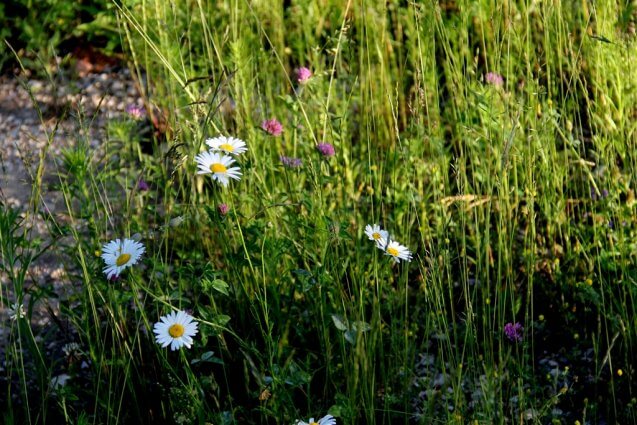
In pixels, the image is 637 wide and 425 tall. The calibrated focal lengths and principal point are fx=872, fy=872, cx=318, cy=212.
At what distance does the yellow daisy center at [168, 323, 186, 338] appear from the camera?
161cm

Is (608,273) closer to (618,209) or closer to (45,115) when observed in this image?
(618,209)

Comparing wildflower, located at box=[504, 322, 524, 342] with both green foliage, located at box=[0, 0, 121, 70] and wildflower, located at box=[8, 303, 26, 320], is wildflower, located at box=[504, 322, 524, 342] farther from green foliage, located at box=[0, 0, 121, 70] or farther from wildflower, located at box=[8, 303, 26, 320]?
green foliage, located at box=[0, 0, 121, 70]

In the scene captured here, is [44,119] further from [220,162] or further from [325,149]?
[220,162]

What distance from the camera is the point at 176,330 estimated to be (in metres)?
1.62

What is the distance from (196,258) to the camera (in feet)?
7.20

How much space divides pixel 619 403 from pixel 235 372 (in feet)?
2.87

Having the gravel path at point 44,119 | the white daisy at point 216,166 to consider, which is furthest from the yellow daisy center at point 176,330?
the gravel path at point 44,119

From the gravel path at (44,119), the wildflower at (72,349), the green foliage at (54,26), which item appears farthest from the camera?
the green foliage at (54,26)

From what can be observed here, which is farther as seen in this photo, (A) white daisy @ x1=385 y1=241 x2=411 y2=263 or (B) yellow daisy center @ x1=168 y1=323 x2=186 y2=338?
(A) white daisy @ x1=385 y1=241 x2=411 y2=263

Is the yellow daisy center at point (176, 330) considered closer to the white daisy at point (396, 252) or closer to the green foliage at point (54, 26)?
the white daisy at point (396, 252)

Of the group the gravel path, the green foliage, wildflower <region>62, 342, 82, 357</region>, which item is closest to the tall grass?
wildflower <region>62, 342, 82, 357</region>

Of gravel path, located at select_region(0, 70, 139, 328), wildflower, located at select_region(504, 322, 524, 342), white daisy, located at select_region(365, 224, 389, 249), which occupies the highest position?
white daisy, located at select_region(365, 224, 389, 249)

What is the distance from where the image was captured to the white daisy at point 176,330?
5.21 feet

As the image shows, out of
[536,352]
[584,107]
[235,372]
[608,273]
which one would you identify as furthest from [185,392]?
→ [584,107]
